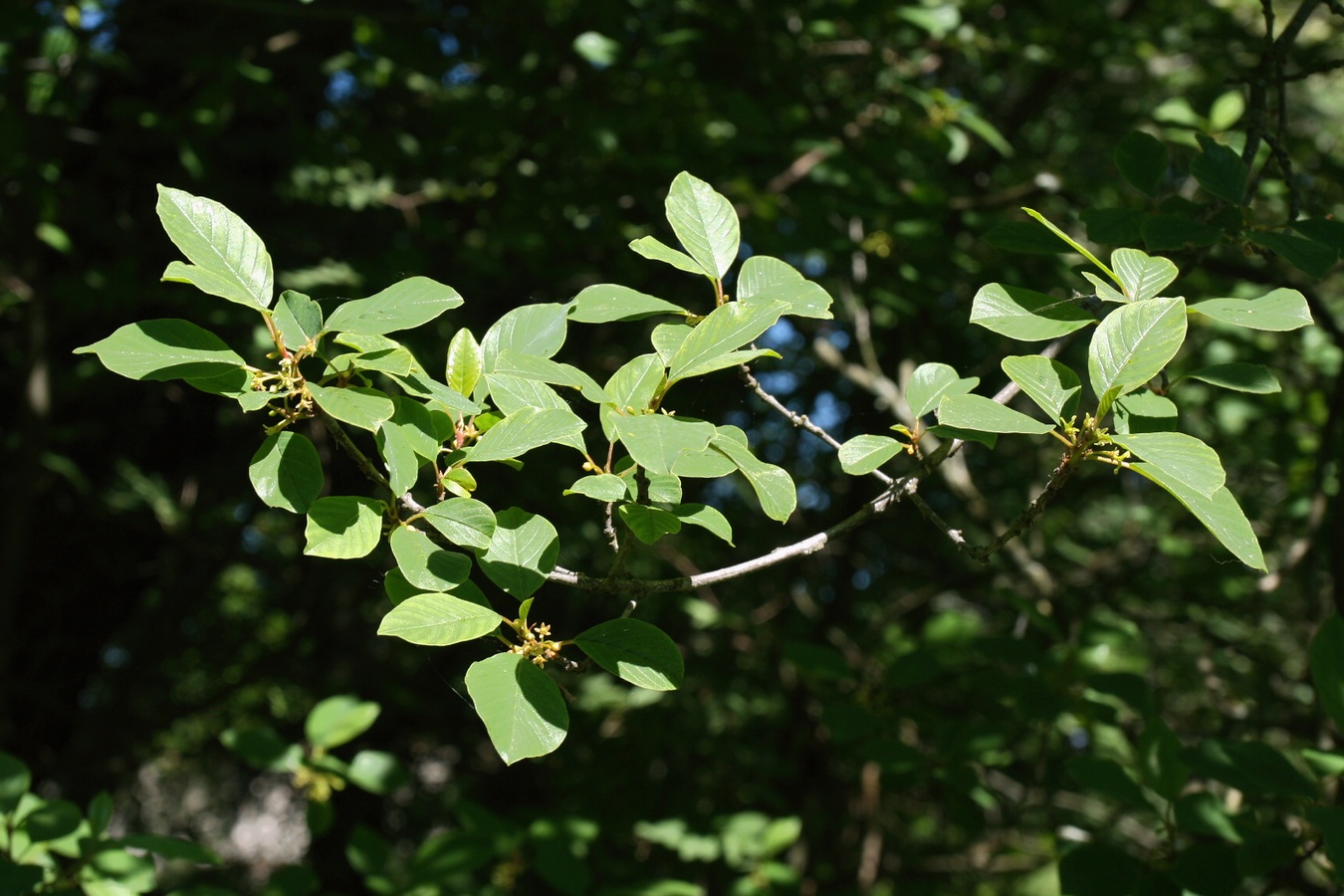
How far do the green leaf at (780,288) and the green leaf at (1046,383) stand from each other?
15 centimetres

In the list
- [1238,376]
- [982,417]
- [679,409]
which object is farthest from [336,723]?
[1238,376]

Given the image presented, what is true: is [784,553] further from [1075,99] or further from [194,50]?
[1075,99]

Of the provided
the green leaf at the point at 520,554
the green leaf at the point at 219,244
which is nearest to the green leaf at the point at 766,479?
the green leaf at the point at 520,554

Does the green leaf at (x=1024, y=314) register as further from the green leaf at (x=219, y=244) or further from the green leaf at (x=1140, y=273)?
the green leaf at (x=219, y=244)

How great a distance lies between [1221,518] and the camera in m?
0.75

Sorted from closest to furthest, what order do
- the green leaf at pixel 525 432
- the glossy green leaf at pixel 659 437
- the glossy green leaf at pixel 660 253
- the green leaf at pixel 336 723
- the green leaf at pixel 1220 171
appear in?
1. the glossy green leaf at pixel 659 437
2. the green leaf at pixel 525 432
3. the glossy green leaf at pixel 660 253
4. the green leaf at pixel 1220 171
5. the green leaf at pixel 336 723

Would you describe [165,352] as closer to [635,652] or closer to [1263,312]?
[635,652]

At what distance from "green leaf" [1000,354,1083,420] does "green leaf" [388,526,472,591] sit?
433 mm

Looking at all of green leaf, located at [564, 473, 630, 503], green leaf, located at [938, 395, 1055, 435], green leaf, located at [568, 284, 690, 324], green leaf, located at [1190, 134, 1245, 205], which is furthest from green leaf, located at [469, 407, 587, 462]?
green leaf, located at [1190, 134, 1245, 205]

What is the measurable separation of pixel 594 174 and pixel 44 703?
7.38ft

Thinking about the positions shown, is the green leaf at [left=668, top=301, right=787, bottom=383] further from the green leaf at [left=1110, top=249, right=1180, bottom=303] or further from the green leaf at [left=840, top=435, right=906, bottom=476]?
the green leaf at [left=1110, top=249, right=1180, bottom=303]

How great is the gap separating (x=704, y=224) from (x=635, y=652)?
0.38m

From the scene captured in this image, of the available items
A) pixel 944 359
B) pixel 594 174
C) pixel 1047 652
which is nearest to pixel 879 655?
pixel 944 359

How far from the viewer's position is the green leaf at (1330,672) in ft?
3.69
